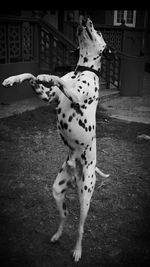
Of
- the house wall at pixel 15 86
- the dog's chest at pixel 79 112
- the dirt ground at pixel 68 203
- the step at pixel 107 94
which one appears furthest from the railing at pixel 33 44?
the dog's chest at pixel 79 112

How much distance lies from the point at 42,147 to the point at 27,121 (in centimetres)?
139

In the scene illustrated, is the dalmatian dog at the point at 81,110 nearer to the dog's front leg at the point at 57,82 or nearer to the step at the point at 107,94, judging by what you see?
the dog's front leg at the point at 57,82

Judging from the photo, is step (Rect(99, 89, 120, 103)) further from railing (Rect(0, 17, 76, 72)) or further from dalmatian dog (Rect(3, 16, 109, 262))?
dalmatian dog (Rect(3, 16, 109, 262))

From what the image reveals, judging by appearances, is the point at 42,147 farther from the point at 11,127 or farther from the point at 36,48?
the point at 36,48

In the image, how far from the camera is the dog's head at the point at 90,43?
7.55 ft

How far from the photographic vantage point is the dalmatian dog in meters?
2.33

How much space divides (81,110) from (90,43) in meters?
0.55

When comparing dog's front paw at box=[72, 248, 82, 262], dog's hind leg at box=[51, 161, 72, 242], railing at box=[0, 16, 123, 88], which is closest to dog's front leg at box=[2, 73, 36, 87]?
dog's hind leg at box=[51, 161, 72, 242]

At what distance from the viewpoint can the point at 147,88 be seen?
38.8ft

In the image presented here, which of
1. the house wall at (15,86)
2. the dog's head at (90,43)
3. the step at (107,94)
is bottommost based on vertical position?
the step at (107,94)

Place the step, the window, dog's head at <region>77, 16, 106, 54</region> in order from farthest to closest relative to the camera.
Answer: the window
the step
dog's head at <region>77, 16, 106, 54</region>

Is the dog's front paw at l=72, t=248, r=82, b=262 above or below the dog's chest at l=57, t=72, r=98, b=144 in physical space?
below

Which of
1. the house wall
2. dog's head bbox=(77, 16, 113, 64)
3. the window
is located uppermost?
the window

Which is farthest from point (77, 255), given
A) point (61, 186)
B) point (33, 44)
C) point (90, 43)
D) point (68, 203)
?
point (33, 44)
